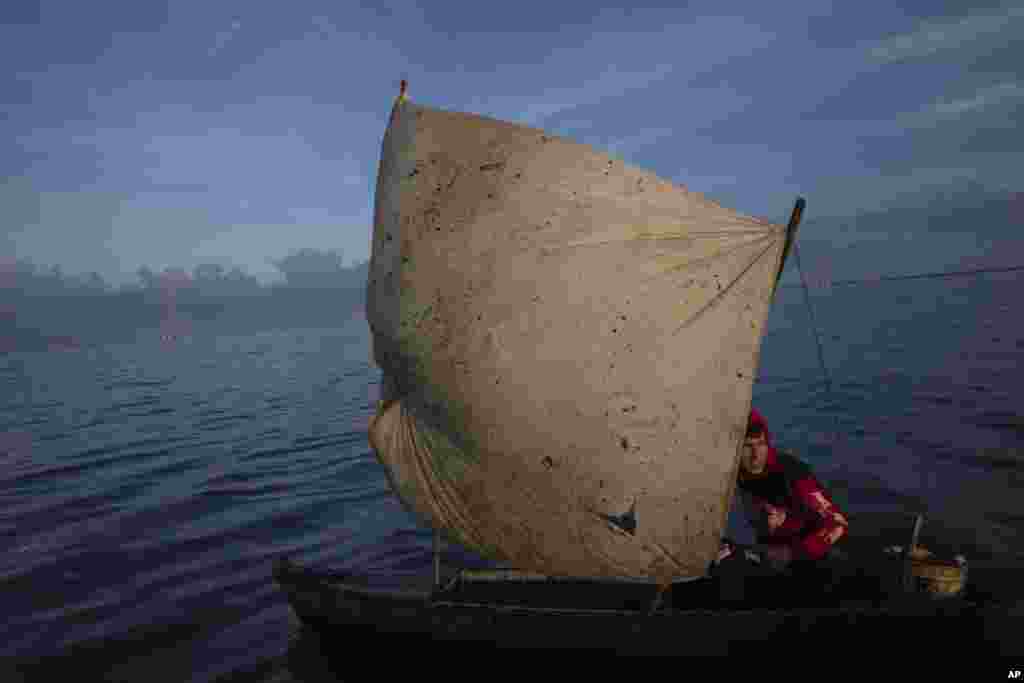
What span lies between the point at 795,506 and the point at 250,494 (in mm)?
15102

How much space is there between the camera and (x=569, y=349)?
19.5 ft

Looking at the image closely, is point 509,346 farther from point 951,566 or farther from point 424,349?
point 951,566

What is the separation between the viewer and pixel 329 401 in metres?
32.9

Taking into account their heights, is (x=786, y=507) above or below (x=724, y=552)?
above

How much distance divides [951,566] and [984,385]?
2590 centimetres

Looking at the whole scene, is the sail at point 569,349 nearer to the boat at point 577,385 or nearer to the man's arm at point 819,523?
the boat at point 577,385

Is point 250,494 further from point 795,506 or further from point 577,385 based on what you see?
point 795,506

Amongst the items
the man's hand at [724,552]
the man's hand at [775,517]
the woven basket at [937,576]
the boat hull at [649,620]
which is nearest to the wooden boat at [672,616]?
the boat hull at [649,620]

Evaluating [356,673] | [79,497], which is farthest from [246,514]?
[356,673]

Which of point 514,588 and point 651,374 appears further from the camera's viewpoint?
point 514,588

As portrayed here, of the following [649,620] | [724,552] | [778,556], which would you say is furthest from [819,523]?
[649,620]

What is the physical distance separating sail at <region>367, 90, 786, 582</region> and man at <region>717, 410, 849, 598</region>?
5.33 feet

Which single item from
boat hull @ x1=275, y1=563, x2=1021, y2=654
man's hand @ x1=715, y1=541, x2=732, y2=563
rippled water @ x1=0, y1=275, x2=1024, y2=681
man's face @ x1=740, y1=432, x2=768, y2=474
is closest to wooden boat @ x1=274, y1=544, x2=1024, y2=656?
boat hull @ x1=275, y1=563, x2=1021, y2=654

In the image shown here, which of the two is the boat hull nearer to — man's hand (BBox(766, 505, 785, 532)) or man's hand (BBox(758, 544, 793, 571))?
man's hand (BBox(758, 544, 793, 571))
